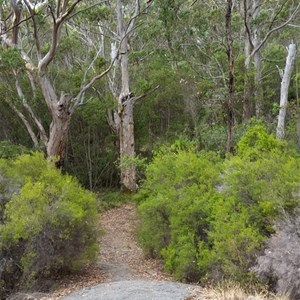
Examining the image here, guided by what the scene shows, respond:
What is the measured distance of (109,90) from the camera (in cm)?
2231

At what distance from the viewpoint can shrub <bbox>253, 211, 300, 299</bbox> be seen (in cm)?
786

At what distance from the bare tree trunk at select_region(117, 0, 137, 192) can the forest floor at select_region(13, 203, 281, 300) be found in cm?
548

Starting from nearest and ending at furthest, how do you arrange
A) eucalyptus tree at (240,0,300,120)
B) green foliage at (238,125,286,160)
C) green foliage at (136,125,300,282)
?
green foliage at (136,125,300,282)
green foliage at (238,125,286,160)
eucalyptus tree at (240,0,300,120)

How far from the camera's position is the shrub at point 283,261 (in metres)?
7.86

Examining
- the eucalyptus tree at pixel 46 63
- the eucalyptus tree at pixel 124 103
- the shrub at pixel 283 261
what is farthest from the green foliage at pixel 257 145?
the eucalyptus tree at pixel 124 103

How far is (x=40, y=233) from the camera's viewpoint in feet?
33.3

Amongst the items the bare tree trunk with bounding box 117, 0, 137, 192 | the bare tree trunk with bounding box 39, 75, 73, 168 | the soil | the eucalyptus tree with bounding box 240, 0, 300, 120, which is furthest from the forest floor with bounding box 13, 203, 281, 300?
the eucalyptus tree with bounding box 240, 0, 300, 120

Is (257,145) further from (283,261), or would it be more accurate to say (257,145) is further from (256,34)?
(256,34)

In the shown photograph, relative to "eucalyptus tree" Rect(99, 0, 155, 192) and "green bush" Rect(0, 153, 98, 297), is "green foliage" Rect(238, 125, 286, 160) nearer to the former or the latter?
"green bush" Rect(0, 153, 98, 297)

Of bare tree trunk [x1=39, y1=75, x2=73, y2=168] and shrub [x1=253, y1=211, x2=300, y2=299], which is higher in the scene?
bare tree trunk [x1=39, y1=75, x2=73, y2=168]

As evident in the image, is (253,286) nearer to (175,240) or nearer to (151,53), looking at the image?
(175,240)

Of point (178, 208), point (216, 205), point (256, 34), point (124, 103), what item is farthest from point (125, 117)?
point (216, 205)

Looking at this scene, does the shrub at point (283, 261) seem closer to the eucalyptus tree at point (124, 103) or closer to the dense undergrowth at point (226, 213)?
the dense undergrowth at point (226, 213)

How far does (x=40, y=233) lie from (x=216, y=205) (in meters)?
3.37
